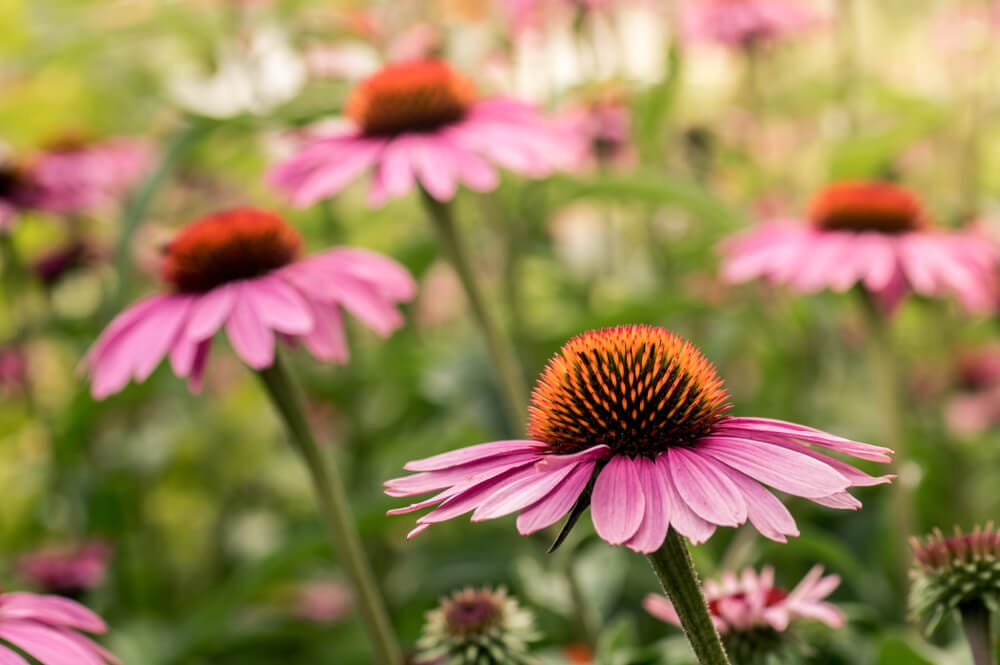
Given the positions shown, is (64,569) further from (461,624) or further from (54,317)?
(461,624)

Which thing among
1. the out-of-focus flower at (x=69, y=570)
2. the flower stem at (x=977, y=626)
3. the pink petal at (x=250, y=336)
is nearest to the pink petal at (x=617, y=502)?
the flower stem at (x=977, y=626)

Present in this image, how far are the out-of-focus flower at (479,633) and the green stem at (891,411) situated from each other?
0.54 meters

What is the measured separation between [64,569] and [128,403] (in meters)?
0.44

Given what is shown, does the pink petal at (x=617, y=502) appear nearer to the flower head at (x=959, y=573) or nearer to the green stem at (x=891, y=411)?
the flower head at (x=959, y=573)

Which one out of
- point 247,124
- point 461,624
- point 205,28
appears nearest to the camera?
point 461,624

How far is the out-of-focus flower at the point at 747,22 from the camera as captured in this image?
2.11 meters

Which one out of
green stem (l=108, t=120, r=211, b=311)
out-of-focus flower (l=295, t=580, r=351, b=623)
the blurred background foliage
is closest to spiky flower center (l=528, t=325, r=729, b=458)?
the blurred background foliage

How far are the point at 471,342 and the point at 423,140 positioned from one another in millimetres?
490

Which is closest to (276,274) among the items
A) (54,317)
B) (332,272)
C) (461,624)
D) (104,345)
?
(332,272)

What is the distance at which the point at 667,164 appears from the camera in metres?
1.85

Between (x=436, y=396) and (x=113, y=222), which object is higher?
(x=113, y=222)

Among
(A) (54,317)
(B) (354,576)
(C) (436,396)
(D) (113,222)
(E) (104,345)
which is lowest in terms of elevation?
(B) (354,576)

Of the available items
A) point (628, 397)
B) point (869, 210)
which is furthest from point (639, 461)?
point (869, 210)

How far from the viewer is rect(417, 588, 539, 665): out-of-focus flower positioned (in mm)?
748
